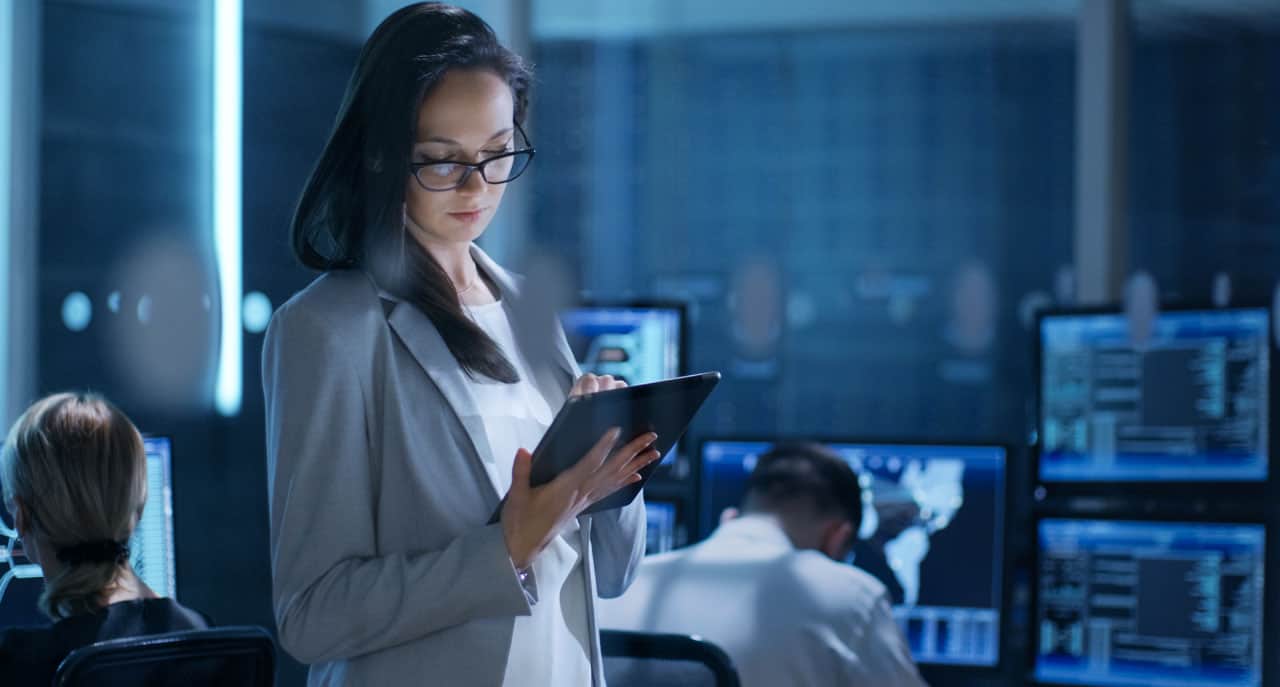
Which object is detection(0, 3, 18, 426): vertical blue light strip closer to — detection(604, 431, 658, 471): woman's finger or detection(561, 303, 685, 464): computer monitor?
detection(561, 303, 685, 464): computer monitor

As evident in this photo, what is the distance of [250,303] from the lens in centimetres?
325

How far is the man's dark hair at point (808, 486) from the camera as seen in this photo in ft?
7.66

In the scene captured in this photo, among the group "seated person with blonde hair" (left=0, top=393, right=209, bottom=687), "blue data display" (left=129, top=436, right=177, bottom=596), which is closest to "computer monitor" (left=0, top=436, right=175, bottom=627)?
"blue data display" (left=129, top=436, right=177, bottom=596)

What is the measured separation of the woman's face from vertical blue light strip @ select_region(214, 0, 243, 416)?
7.05 ft

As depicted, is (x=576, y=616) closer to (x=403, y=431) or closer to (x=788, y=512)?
(x=403, y=431)

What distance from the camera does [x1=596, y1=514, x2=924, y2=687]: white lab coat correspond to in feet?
6.67

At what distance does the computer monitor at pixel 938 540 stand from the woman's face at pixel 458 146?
1595mm

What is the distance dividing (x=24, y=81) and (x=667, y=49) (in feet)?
5.55

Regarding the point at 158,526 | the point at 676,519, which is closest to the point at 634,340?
the point at 676,519

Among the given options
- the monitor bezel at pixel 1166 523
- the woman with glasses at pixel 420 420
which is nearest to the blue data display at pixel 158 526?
the woman with glasses at pixel 420 420

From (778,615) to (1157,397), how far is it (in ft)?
3.76

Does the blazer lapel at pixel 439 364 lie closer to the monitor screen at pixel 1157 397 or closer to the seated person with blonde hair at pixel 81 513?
the seated person with blonde hair at pixel 81 513

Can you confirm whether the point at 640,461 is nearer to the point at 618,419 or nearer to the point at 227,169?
the point at 618,419

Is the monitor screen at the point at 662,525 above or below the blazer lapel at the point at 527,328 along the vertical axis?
below
